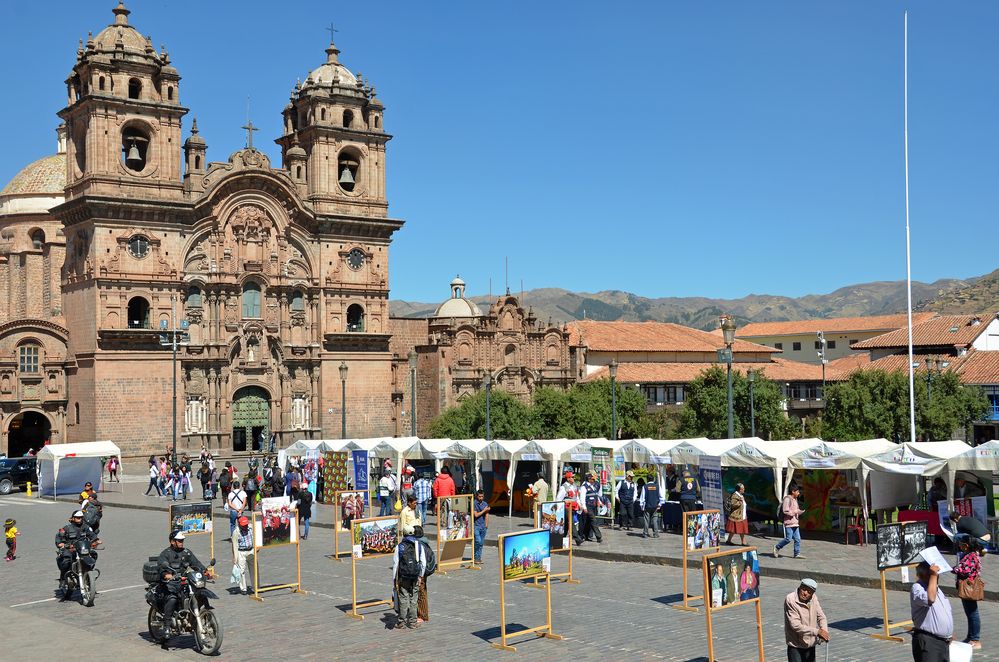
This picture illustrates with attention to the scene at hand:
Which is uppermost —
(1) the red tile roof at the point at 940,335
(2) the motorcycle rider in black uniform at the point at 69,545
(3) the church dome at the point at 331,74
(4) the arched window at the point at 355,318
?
(3) the church dome at the point at 331,74

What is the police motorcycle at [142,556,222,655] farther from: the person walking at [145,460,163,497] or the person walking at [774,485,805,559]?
the person walking at [145,460,163,497]

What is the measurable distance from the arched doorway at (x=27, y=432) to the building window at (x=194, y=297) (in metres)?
9.32

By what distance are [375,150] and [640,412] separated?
863 inches

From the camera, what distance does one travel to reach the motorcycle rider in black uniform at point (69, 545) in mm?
20391

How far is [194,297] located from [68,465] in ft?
64.5

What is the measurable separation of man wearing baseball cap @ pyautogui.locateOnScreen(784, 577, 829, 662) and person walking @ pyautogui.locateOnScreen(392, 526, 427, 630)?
6365 millimetres

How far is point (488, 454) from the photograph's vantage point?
33438mm

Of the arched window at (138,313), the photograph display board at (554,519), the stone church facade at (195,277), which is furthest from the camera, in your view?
the arched window at (138,313)

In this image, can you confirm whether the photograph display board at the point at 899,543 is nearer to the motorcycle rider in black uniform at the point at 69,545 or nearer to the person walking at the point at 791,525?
the person walking at the point at 791,525

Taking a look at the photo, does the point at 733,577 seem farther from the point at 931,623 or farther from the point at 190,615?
the point at 190,615

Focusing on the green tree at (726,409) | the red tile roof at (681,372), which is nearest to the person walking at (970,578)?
the green tree at (726,409)

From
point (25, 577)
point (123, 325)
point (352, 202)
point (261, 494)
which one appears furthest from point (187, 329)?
point (25, 577)

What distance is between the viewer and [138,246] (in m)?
59.7

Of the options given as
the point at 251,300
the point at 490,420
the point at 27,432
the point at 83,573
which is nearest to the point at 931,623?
the point at 83,573
